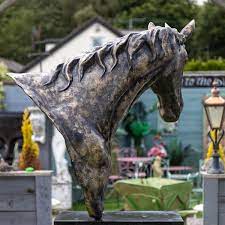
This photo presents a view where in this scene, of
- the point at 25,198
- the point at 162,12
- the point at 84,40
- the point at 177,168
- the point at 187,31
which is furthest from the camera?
the point at 162,12

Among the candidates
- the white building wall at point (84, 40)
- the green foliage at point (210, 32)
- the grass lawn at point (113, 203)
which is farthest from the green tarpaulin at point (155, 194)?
the green foliage at point (210, 32)

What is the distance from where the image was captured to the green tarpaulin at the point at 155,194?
8016mm

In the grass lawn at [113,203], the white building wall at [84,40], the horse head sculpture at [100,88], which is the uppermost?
the white building wall at [84,40]

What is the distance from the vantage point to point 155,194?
8367 millimetres

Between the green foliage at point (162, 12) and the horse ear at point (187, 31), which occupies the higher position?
the green foliage at point (162, 12)

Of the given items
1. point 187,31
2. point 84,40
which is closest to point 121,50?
point 187,31

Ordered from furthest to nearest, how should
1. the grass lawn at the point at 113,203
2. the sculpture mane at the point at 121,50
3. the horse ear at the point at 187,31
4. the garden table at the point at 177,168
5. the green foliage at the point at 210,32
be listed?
the green foliage at the point at 210,32, the garden table at the point at 177,168, the grass lawn at the point at 113,203, the horse ear at the point at 187,31, the sculpture mane at the point at 121,50

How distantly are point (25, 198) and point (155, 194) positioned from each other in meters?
1.53

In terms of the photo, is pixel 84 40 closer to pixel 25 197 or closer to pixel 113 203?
pixel 113 203

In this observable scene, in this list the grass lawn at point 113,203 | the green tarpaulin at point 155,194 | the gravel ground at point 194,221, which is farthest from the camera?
the grass lawn at point 113,203

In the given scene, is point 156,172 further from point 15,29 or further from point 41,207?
point 15,29

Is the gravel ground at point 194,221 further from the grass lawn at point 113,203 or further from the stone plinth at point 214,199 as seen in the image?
the stone plinth at point 214,199

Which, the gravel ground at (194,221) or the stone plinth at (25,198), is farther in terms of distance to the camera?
the gravel ground at (194,221)

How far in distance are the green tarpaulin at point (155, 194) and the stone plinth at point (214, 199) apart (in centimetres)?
87
